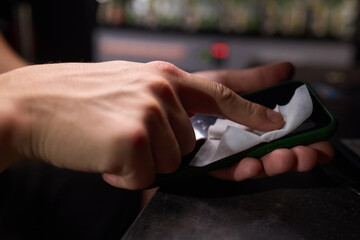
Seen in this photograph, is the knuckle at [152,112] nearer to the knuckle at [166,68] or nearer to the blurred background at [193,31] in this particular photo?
the knuckle at [166,68]

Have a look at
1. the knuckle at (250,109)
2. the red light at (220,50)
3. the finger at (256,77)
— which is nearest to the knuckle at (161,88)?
the knuckle at (250,109)

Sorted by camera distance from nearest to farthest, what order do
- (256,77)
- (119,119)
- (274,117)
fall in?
1. (119,119)
2. (274,117)
3. (256,77)

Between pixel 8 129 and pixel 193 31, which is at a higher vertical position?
pixel 8 129

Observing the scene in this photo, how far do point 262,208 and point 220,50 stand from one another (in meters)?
2.29

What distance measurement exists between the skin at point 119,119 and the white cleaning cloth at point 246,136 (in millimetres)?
19

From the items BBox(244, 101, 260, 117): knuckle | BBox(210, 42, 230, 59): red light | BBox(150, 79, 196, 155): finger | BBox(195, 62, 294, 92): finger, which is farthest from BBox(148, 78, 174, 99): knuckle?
BBox(210, 42, 230, 59): red light

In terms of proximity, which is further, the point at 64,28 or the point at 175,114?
the point at 64,28

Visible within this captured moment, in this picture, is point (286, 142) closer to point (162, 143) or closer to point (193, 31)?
point (162, 143)

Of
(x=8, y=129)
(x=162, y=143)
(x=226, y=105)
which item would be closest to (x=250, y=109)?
(x=226, y=105)

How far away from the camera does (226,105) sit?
43cm

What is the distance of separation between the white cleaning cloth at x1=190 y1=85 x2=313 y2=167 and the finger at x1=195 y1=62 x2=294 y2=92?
6.2 inches

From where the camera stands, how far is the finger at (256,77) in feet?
2.02

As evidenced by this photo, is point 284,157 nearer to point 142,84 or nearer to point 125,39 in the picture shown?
point 142,84

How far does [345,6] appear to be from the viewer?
2434mm
